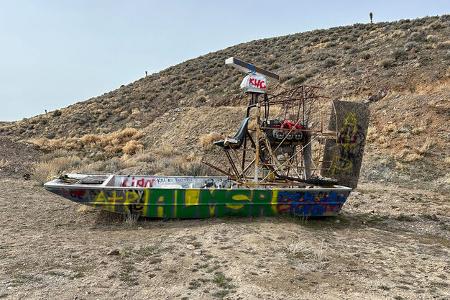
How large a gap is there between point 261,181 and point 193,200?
68.4 inches

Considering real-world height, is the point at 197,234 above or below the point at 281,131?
below

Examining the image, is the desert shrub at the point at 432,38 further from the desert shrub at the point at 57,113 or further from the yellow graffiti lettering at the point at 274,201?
the desert shrub at the point at 57,113

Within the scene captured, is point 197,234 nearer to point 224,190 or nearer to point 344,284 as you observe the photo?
point 224,190

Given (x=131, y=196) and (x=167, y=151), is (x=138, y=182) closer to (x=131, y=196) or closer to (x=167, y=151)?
(x=131, y=196)

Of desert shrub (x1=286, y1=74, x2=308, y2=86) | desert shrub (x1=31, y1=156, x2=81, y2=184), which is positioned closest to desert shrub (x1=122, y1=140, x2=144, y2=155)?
desert shrub (x1=31, y1=156, x2=81, y2=184)

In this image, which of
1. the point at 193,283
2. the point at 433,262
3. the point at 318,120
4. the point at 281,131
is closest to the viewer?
the point at 193,283

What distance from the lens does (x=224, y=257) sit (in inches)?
275

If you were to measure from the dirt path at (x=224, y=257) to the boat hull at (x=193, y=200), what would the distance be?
0.91 ft

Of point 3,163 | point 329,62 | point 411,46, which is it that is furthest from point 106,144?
point 411,46

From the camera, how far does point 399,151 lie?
56.5 feet

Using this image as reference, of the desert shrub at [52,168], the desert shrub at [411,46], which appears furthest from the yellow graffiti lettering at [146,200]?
the desert shrub at [411,46]

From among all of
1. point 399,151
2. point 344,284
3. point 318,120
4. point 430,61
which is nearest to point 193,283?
point 344,284

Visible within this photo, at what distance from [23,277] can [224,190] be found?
14.2 feet

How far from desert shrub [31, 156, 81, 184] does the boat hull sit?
7.33 m
